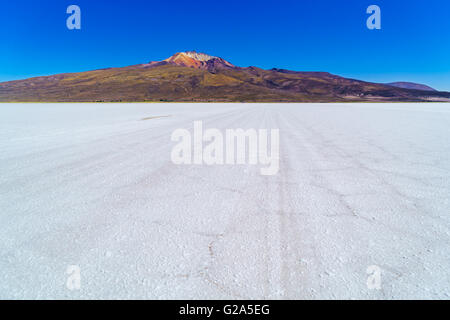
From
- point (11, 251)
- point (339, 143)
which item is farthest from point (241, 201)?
point (339, 143)

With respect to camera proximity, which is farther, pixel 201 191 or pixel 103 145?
pixel 103 145

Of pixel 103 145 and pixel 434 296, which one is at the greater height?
pixel 103 145

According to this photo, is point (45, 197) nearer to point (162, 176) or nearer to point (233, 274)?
point (162, 176)
